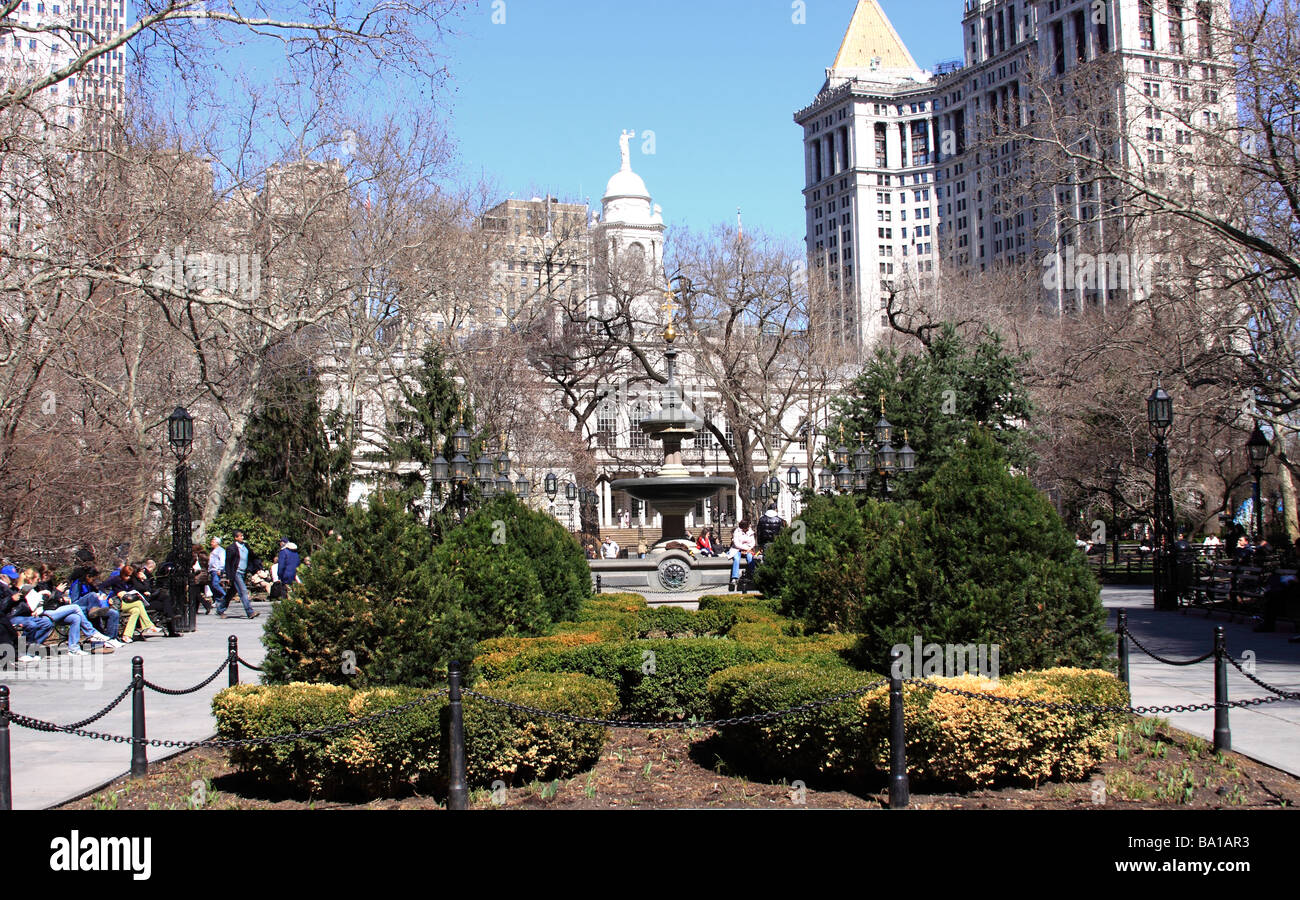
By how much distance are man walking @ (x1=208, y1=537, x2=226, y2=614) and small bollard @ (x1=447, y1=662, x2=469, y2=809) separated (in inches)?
746

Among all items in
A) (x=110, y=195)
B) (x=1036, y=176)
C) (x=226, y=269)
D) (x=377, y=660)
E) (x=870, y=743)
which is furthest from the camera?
(x=226, y=269)

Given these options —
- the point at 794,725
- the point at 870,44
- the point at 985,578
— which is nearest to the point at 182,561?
the point at 794,725

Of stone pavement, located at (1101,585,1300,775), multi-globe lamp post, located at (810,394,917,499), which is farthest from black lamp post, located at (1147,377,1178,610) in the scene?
multi-globe lamp post, located at (810,394,917,499)

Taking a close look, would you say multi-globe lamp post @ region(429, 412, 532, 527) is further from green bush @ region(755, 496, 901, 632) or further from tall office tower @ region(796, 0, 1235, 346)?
tall office tower @ region(796, 0, 1235, 346)

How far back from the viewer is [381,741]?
25.8ft

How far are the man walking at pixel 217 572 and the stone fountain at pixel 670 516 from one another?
8.18m

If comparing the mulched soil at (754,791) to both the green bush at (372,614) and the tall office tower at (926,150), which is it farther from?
the tall office tower at (926,150)

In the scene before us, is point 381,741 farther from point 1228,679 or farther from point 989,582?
point 1228,679

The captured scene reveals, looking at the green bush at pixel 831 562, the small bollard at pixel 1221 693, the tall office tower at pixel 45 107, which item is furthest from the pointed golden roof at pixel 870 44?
the small bollard at pixel 1221 693

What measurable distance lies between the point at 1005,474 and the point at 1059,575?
3.05ft

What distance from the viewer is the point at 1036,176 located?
864 inches

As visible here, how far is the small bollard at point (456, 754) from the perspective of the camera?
754cm

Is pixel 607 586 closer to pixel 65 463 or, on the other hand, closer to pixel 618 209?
pixel 65 463

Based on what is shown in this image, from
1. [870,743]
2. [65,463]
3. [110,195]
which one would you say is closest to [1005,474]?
[870,743]
